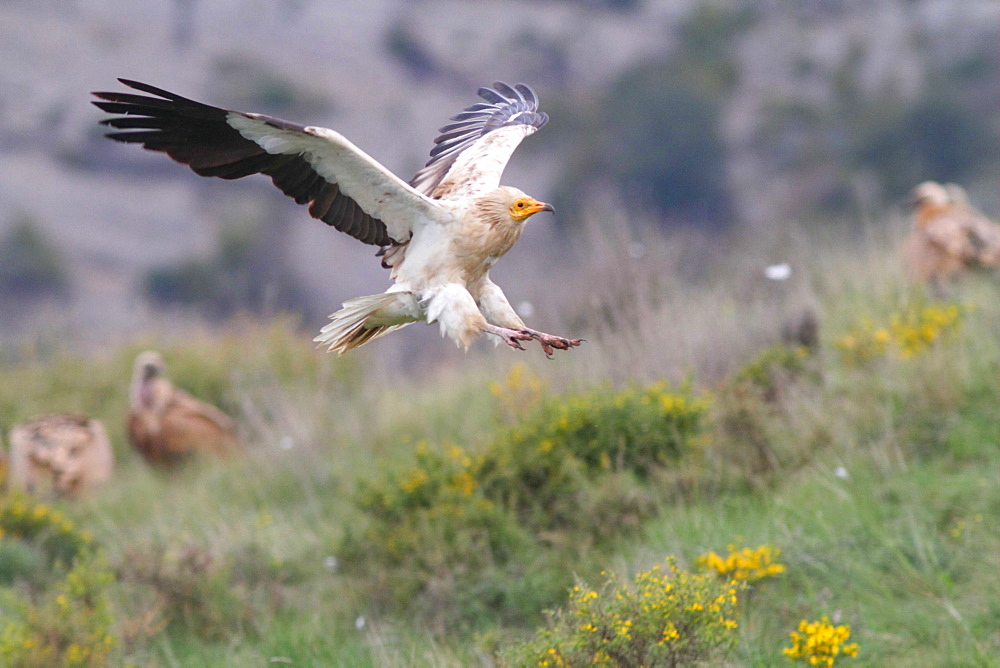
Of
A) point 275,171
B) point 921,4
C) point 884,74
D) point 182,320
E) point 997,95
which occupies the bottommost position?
point 275,171

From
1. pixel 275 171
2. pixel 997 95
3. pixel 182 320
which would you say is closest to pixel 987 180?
pixel 997 95

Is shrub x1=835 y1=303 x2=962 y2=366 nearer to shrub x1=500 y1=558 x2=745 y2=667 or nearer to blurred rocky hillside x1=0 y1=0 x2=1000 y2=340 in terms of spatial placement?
shrub x1=500 y1=558 x2=745 y2=667

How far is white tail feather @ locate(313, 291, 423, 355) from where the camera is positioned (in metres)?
4.65

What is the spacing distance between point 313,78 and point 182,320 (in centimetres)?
2672

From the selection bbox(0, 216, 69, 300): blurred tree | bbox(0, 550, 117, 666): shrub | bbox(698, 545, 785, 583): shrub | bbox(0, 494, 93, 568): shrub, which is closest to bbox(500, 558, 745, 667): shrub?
bbox(698, 545, 785, 583): shrub

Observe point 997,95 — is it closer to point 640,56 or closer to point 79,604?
point 640,56

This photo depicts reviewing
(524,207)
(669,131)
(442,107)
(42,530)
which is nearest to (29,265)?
(442,107)

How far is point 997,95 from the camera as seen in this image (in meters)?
32.4

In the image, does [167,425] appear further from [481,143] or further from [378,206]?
[378,206]

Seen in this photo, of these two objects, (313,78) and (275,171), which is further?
(313,78)

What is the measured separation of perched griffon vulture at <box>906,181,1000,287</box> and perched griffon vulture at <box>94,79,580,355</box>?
15.3 ft

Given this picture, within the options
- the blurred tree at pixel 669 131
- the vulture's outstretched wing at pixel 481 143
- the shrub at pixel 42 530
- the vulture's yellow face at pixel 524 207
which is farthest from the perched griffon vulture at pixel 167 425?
the blurred tree at pixel 669 131

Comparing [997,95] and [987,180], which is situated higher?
[997,95]

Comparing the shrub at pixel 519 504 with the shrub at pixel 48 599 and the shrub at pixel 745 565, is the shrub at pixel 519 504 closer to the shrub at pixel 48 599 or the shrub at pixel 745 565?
the shrub at pixel 745 565
